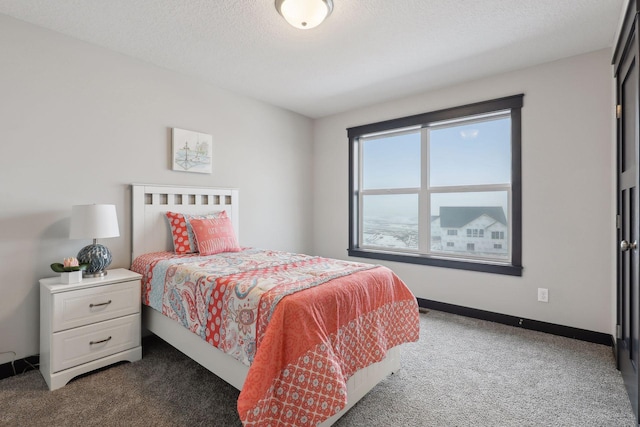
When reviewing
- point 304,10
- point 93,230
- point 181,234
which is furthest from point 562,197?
point 93,230

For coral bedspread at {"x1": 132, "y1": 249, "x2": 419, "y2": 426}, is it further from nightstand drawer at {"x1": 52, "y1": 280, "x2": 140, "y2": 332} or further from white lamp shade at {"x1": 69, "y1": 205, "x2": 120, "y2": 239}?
white lamp shade at {"x1": 69, "y1": 205, "x2": 120, "y2": 239}

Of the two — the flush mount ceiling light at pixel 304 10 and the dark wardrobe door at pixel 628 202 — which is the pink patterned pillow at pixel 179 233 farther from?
the dark wardrobe door at pixel 628 202

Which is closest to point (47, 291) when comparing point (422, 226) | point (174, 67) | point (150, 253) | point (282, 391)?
point (150, 253)

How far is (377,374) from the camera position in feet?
6.16

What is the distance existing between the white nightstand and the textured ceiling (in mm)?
1820

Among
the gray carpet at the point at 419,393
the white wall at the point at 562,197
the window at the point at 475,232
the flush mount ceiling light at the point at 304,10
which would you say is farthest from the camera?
the window at the point at 475,232

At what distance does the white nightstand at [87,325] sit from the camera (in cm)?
192

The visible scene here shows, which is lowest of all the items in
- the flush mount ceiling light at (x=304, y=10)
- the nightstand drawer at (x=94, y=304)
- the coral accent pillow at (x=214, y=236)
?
the nightstand drawer at (x=94, y=304)

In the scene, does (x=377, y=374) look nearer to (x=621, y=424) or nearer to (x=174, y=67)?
(x=621, y=424)

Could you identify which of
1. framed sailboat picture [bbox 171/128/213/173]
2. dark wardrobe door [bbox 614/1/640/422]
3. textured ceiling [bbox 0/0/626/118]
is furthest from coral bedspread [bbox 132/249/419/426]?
textured ceiling [bbox 0/0/626/118]

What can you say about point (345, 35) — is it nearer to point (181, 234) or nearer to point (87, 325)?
point (181, 234)

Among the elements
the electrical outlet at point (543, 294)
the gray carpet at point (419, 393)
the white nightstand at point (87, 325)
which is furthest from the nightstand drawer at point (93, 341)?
the electrical outlet at point (543, 294)

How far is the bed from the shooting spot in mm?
1317

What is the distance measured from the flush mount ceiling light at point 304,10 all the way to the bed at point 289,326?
5.23 feet
